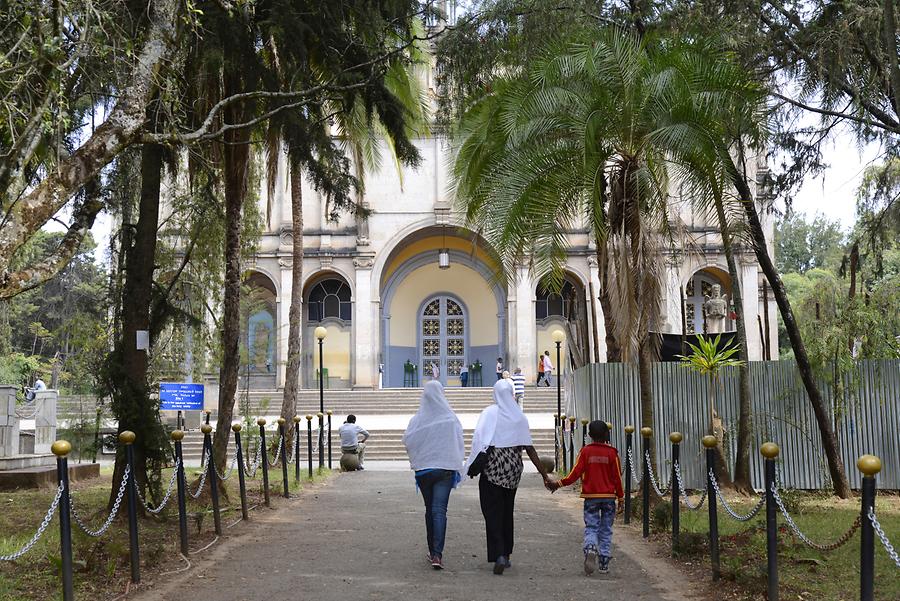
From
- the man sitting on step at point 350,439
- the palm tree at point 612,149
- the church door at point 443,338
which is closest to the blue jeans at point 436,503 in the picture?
the palm tree at point 612,149

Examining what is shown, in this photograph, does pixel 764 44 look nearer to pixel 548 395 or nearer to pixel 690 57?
pixel 690 57

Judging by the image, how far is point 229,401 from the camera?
13758mm

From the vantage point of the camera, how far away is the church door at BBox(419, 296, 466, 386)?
133 ft

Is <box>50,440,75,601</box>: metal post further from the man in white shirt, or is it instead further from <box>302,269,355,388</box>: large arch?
<box>302,269,355,388</box>: large arch

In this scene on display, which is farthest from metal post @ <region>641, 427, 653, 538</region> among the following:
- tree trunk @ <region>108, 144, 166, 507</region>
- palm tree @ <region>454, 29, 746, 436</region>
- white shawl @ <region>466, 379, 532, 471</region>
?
tree trunk @ <region>108, 144, 166, 507</region>

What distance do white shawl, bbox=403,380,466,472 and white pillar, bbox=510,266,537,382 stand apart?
27.9m

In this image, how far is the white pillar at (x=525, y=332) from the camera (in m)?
36.5

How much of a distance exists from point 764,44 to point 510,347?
81.2ft

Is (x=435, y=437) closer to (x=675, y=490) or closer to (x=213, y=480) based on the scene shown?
(x=675, y=490)

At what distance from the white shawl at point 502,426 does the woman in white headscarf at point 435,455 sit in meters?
0.23

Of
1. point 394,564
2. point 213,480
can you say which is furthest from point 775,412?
point 213,480

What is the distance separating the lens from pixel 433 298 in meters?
41.0

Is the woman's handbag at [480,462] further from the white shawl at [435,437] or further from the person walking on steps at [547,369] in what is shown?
the person walking on steps at [547,369]

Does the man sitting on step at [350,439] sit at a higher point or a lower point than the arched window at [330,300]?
lower
